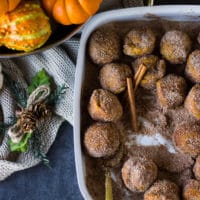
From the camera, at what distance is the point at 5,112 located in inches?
43.8

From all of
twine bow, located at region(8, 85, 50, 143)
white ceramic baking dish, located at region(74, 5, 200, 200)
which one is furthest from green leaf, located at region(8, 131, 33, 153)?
white ceramic baking dish, located at region(74, 5, 200, 200)

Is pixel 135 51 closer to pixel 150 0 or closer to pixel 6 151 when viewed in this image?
pixel 150 0

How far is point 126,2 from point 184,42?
167mm

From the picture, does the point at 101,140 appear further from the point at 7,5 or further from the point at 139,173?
the point at 7,5

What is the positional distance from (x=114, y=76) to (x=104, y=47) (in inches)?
2.3

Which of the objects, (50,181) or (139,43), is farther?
(50,181)

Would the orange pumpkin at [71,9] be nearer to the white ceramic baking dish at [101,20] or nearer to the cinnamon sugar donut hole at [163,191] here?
the white ceramic baking dish at [101,20]

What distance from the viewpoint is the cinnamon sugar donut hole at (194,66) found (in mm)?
987

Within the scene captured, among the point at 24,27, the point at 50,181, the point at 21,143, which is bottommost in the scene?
the point at 50,181

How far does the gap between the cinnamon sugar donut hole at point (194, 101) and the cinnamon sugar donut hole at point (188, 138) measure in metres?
0.02

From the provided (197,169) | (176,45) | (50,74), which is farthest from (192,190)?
(50,74)

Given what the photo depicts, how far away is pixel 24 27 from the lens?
3.05 ft

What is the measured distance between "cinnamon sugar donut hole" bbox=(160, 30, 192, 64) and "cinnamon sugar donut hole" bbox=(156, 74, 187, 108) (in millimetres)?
36

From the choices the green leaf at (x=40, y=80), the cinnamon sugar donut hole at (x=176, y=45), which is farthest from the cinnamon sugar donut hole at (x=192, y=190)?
the green leaf at (x=40, y=80)
